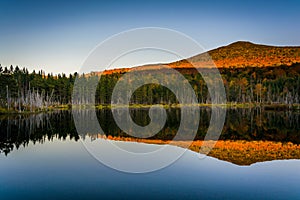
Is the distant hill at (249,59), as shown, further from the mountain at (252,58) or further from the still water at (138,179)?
the still water at (138,179)

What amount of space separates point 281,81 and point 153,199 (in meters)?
88.7

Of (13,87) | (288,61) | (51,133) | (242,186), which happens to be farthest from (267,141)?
(288,61)

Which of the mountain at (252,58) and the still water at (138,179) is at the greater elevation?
the mountain at (252,58)

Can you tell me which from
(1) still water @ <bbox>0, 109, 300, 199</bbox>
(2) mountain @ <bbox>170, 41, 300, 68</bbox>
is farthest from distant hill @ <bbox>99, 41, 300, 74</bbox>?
(1) still water @ <bbox>0, 109, 300, 199</bbox>

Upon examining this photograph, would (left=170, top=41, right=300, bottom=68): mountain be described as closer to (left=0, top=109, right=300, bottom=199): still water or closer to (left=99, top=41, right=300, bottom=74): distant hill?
(left=99, top=41, right=300, bottom=74): distant hill

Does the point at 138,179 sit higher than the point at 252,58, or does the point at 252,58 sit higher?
the point at 252,58

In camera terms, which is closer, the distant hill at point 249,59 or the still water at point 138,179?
the still water at point 138,179

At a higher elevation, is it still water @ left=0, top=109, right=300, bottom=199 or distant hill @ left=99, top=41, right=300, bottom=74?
distant hill @ left=99, top=41, right=300, bottom=74

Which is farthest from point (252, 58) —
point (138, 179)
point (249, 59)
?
point (138, 179)

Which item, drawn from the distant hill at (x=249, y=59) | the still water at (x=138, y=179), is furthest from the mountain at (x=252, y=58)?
the still water at (x=138, y=179)

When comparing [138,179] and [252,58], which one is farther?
[252,58]

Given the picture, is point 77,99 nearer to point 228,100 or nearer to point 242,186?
point 228,100

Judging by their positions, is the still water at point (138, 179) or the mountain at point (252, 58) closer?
the still water at point (138, 179)

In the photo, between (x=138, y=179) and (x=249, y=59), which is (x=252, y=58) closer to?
(x=249, y=59)
